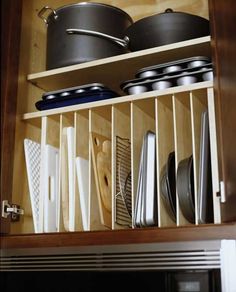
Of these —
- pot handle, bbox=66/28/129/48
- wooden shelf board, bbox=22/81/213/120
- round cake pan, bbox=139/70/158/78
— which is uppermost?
pot handle, bbox=66/28/129/48

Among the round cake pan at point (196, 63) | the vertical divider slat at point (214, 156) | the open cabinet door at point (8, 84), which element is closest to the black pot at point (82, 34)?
the open cabinet door at point (8, 84)

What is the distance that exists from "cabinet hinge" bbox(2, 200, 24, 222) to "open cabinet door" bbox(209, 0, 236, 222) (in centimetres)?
53

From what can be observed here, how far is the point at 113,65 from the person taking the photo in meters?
1.28

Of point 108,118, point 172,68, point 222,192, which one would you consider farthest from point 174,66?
point 222,192

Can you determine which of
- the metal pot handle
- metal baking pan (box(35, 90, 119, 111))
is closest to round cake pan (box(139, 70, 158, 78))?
metal baking pan (box(35, 90, 119, 111))

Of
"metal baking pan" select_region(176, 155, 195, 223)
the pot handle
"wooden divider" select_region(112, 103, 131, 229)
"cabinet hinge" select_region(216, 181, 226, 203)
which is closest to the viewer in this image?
"cabinet hinge" select_region(216, 181, 226, 203)

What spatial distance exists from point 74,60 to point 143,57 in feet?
0.64

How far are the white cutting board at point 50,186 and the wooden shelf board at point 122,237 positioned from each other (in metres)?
0.08

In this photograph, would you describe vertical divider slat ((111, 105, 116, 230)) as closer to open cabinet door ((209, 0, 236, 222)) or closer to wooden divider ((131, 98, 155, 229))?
wooden divider ((131, 98, 155, 229))

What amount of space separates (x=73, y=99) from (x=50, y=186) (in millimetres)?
233

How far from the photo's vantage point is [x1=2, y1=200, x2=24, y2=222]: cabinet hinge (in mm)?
1180

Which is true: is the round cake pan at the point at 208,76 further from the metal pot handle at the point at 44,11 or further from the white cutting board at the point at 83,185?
the metal pot handle at the point at 44,11

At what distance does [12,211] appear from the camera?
120 centimetres

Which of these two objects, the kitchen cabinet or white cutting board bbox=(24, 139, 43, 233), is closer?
the kitchen cabinet
